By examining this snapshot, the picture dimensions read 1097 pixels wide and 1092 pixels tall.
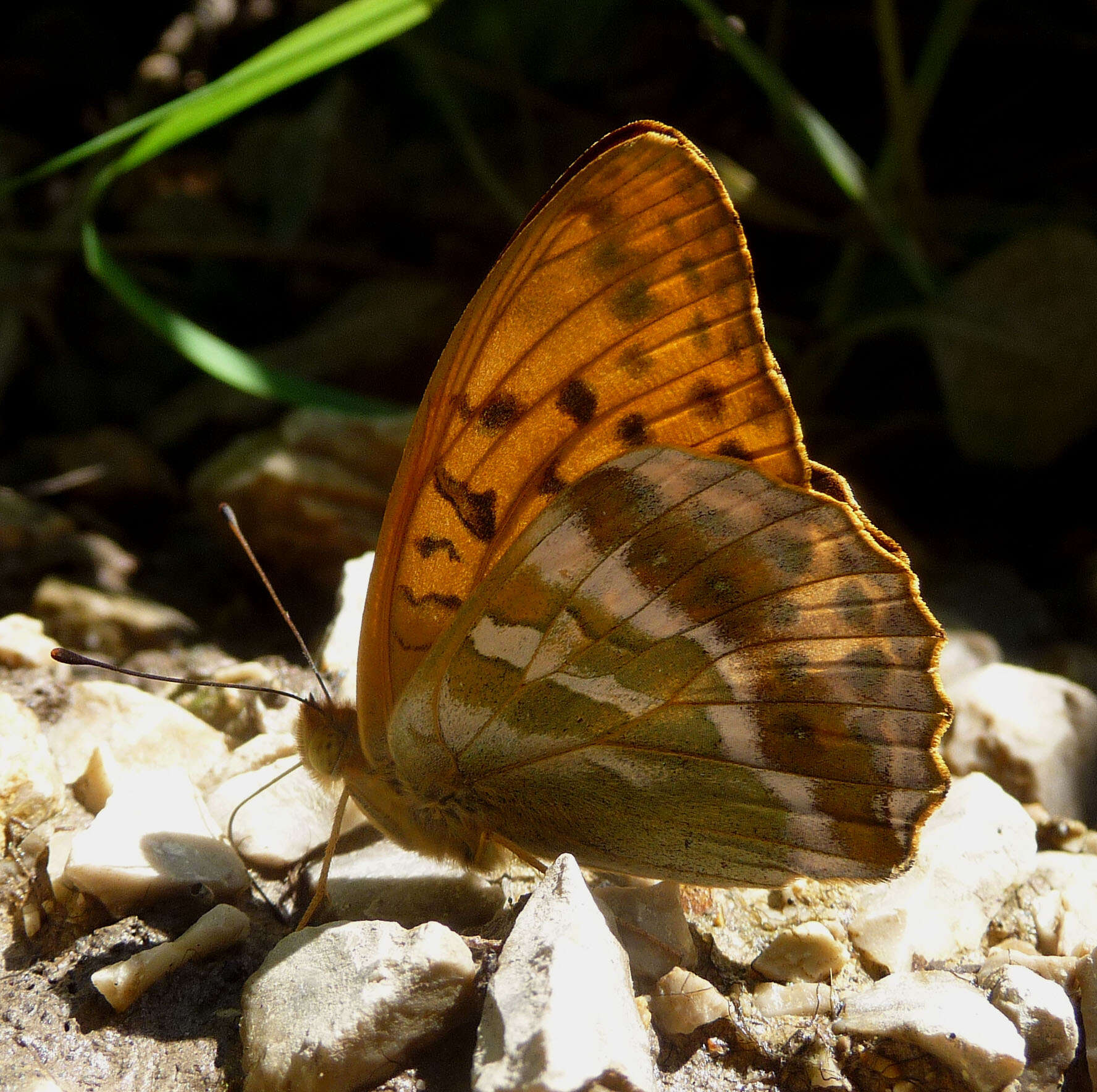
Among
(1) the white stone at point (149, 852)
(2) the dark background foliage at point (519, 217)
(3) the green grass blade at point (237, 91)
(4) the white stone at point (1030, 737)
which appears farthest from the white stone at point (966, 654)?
(3) the green grass blade at point (237, 91)

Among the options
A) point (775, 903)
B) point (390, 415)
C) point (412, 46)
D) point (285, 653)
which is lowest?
point (775, 903)

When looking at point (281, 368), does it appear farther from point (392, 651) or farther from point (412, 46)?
point (392, 651)

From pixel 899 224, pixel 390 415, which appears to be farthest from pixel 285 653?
pixel 899 224

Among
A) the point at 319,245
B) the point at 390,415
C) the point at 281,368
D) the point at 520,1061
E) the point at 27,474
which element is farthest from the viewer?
the point at 319,245

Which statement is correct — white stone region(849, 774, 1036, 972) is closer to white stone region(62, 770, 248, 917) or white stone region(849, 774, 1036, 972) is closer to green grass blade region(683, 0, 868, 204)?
white stone region(62, 770, 248, 917)

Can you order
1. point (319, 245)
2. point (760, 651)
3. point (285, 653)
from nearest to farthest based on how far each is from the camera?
1. point (760, 651)
2. point (285, 653)
3. point (319, 245)

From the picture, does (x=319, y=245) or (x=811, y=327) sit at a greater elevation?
(x=319, y=245)

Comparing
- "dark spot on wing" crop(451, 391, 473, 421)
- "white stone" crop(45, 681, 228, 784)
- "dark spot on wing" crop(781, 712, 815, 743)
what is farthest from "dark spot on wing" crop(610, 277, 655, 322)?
"white stone" crop(45, 681, 228, 784)

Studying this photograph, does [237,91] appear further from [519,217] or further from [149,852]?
[149,852]
